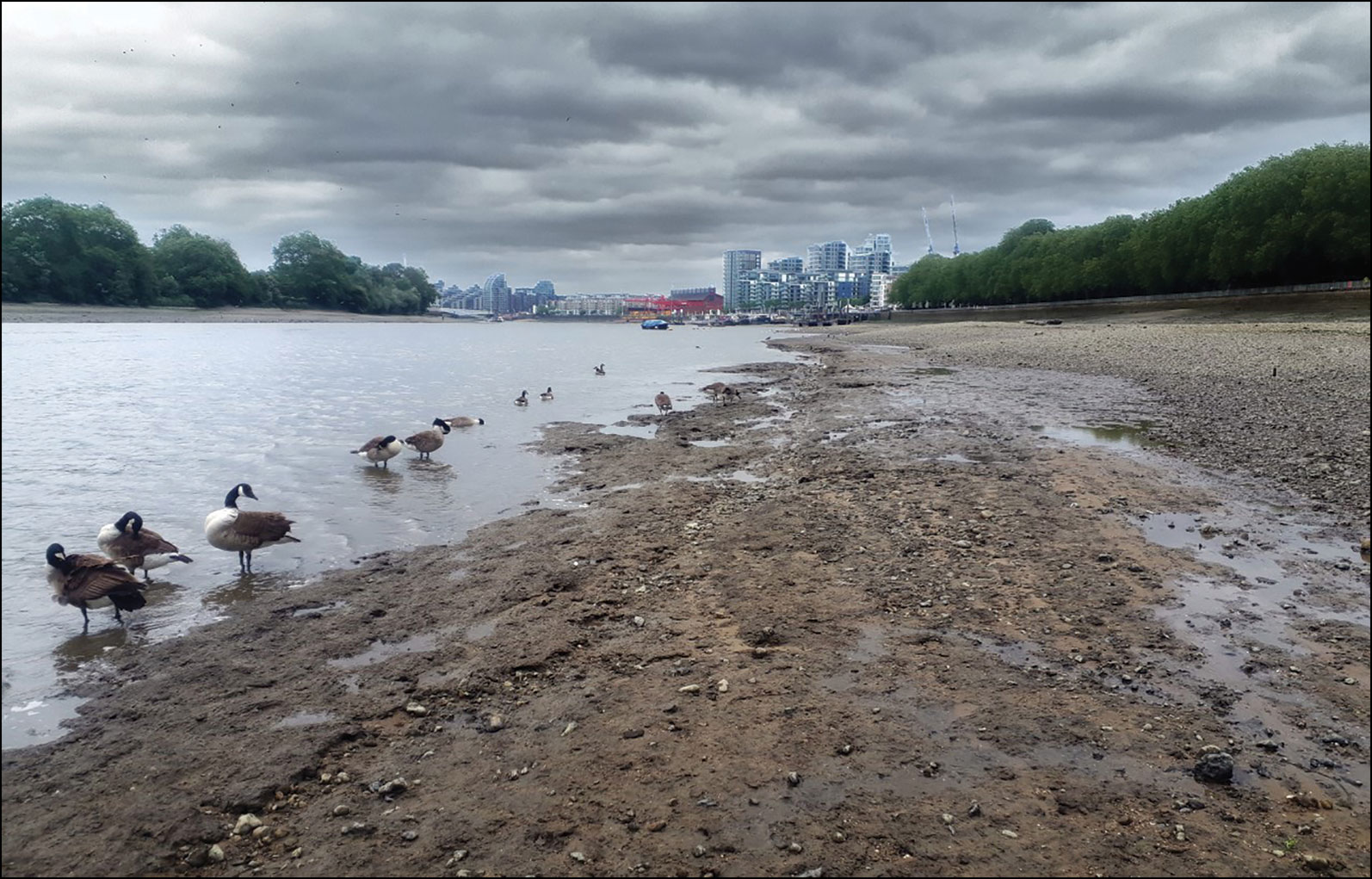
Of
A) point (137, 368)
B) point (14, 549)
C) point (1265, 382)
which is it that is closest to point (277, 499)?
point (14, 549)

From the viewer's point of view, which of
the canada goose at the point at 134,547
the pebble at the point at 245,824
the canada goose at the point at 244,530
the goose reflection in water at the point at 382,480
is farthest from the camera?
the goose reflection in water at the point at 382,480

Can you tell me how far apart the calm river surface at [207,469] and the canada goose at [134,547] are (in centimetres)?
32

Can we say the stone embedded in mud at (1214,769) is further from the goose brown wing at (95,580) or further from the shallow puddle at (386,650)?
the goose brown wing at (95,580)

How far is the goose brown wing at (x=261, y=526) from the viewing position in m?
8.13

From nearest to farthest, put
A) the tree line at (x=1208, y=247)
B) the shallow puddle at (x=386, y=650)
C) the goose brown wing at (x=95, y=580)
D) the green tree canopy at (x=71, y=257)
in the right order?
the green tree canopy at (x=71, y=257), the shallow puddle at (x=386, y=650), the goose brown wing at (x=95, y=580), the tree line at (x=1208, y=247)

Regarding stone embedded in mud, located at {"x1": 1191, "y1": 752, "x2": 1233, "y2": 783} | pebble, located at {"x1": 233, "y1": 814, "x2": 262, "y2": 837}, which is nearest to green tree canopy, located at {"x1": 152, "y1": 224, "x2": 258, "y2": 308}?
pebble, located at {"x1": 233, "y1": 814, "x2": 262, "y2": 837}

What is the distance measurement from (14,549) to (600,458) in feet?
29.7

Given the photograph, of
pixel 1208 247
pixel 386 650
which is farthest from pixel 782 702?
pixel 1208 247

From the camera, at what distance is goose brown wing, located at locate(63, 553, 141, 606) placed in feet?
21.1

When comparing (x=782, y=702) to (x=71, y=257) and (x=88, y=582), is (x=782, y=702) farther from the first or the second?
(x=88, y=582)

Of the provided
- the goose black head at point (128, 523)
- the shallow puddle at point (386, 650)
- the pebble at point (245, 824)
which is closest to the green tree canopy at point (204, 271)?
the goose black head at point (128, 523)

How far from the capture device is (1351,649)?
4828 mm

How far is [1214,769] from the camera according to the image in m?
3.64

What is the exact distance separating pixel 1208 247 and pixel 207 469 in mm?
46330
